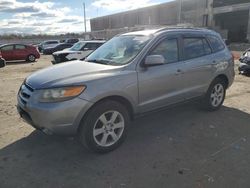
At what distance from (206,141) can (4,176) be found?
3135 mm

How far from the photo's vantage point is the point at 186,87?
5.31 m

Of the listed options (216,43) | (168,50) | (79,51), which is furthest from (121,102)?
(79,51)

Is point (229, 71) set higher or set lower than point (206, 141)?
higher

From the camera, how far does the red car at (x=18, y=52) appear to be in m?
20.8

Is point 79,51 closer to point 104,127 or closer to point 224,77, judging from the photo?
point 224,77

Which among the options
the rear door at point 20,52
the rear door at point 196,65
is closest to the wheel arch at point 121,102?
the rear door at point 196,65

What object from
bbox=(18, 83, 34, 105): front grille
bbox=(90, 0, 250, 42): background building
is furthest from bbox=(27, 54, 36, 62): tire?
bbox=(18, 83, 34, 105): front grille

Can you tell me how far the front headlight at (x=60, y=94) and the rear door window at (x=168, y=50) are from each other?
5.10 feet

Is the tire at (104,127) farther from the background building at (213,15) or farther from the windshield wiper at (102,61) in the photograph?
the background building at (213,15)

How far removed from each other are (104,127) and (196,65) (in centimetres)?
237

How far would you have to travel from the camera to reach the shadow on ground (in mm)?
3520

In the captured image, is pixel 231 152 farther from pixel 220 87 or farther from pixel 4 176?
pixel 4 176

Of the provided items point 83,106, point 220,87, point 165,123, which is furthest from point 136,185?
point 220,87

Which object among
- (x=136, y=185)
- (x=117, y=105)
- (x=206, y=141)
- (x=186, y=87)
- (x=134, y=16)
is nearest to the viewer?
(x=136, y=185)
